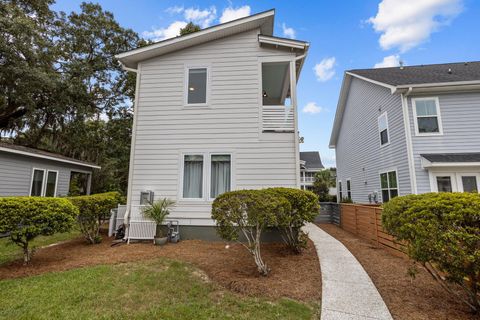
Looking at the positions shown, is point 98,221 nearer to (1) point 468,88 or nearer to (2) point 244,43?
(2) point 244,43

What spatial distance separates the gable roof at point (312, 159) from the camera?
119ft

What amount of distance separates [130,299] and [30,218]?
3355 mm

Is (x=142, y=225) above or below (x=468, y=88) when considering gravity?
below

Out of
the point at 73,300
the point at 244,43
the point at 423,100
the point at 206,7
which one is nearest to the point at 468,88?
the point at 423,100

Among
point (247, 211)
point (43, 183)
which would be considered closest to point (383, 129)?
point (247, 211)

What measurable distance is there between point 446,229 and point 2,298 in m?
6.77

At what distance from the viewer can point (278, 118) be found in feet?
25.2

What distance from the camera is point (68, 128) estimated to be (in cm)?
1638

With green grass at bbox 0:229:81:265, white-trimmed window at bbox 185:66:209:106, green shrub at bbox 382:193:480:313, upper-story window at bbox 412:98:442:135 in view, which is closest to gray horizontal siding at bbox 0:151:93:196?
green grass at bbox 0:229:81:265

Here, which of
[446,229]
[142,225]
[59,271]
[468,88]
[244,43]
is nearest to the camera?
[446,229]

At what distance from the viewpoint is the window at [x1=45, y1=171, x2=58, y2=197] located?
39.3ft

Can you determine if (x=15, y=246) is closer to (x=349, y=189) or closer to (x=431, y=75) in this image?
(x=349, y=189)

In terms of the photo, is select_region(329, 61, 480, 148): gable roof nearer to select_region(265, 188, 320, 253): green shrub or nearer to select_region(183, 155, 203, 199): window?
select_region(265, 188, 320, 253): green shrub

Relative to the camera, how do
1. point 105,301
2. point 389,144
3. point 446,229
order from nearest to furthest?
point 446,229 < point 105,301 < point 389,144
